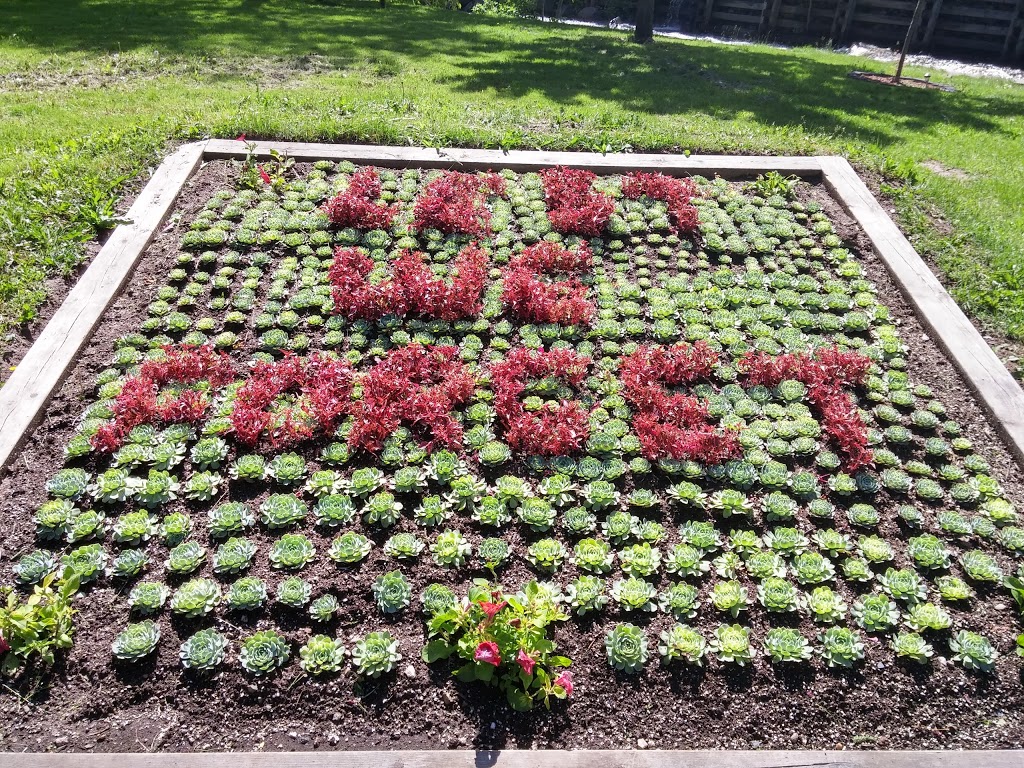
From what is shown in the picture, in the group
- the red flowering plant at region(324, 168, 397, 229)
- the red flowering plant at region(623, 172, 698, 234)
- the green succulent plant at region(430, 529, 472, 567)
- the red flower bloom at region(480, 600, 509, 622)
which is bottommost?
the green succulent plant at region(430, 529, 472, 567)

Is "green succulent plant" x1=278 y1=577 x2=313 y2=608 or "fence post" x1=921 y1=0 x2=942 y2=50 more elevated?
"fence post" x1=921 y1=0 x2=942 y2=50

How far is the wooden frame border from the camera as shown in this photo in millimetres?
4371

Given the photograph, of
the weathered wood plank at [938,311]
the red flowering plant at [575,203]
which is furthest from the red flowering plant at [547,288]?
the weathered wood plank at [938,311]

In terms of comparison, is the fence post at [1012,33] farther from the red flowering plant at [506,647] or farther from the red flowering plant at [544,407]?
the red flowering plant at [506,647]

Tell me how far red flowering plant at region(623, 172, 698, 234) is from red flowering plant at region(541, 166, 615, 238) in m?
0.30

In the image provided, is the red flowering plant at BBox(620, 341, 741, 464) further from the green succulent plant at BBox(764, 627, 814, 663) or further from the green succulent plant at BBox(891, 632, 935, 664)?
the green succulent plant at BBox(891, 632, 935, 664)

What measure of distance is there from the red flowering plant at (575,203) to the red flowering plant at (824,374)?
78.3 inches

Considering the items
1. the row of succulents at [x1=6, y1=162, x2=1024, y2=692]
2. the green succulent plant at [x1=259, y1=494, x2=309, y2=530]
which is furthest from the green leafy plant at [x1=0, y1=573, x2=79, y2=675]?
the green succulent plant at [x1=259, y1=494, x2=309, y2=530]

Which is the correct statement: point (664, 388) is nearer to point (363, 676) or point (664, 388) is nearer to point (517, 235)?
point (517, 235)

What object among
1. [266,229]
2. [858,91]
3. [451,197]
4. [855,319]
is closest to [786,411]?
[855,319]

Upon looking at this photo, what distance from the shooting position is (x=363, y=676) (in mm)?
3074

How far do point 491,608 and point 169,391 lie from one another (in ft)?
8.79

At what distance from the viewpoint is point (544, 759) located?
2795mm

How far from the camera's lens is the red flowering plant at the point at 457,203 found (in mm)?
6062
